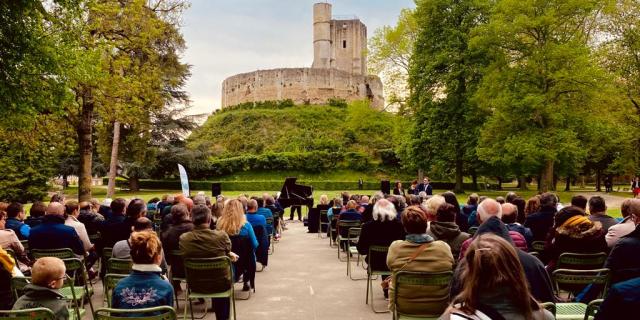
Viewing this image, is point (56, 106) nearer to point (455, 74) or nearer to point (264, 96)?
point (455, 74)

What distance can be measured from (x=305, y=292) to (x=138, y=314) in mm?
4147

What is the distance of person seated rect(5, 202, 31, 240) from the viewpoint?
7172 millimetres

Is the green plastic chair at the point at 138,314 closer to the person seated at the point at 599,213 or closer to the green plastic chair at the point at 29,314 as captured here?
the green plastic chair at the point at 29,314

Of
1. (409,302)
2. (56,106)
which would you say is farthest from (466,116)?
(409,302)

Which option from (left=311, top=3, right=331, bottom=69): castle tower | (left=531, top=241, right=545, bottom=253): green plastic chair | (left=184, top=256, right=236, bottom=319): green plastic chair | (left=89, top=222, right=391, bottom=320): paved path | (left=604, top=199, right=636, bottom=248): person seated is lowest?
(left=89, top=222, right=391, bottom=320): paved path

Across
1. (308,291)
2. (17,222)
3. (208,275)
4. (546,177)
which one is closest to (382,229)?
(308,291)

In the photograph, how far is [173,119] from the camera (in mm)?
41688

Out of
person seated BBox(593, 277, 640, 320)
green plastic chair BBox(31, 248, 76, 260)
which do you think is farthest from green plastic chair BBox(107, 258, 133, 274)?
person seated BBox(593, 277, 640, 320)

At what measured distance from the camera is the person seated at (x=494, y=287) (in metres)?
2.25

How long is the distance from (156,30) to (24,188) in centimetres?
1424

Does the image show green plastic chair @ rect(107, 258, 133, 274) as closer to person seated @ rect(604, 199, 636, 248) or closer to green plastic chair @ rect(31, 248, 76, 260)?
green plastic chair @ rect(31, 248, 76, 260)

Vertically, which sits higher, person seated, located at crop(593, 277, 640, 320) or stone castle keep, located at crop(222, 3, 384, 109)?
stone castle keep, located at crop(222, 3, 384, 109)

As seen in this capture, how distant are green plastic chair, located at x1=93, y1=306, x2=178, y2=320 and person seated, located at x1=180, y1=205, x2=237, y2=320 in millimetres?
1894

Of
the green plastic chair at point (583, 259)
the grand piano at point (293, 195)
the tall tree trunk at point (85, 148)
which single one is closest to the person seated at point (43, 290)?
the green plastic chair at point (583, 259)
